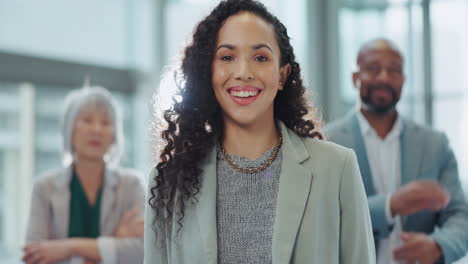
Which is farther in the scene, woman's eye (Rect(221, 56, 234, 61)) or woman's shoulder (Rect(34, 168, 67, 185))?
woman's shoulder (Rect(34, 168, 67, 185))

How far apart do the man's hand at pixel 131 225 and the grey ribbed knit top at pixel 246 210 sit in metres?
1.08

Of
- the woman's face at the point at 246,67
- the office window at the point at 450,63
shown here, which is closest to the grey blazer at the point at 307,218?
the woman's face at the point at 246,67

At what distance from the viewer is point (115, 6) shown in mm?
5375

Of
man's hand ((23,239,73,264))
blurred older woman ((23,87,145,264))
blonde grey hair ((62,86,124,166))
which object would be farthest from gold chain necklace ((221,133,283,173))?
blonde grey hair ((62,86,124,166))

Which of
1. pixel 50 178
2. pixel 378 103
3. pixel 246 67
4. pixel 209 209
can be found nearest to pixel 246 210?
pixel 209 209

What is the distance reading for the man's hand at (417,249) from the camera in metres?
2.23

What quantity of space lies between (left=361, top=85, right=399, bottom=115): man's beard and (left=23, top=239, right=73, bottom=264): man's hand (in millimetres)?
1341

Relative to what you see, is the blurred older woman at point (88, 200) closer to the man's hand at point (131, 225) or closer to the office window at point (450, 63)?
the man's hand at point (131, 225)

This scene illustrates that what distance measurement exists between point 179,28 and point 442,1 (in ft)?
7.31

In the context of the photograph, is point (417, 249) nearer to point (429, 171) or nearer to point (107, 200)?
point (429, 171)

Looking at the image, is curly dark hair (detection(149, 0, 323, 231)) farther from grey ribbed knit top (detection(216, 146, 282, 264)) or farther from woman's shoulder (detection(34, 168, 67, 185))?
woman's shoulder (detection(34, 168, 67, 185))

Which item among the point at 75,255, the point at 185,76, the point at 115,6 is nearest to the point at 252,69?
the point at 185,76

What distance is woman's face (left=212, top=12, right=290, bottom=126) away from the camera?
1.63m

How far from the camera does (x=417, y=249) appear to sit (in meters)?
2.23
